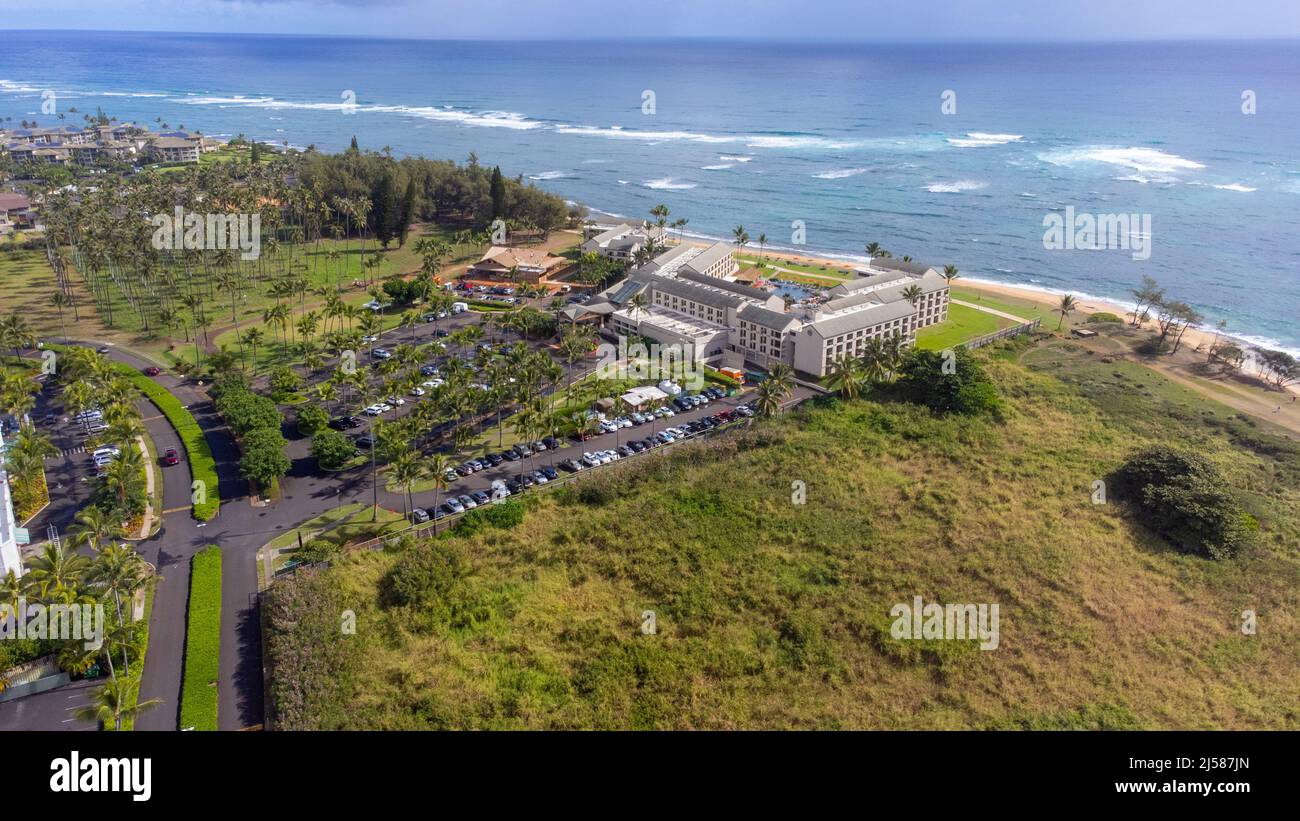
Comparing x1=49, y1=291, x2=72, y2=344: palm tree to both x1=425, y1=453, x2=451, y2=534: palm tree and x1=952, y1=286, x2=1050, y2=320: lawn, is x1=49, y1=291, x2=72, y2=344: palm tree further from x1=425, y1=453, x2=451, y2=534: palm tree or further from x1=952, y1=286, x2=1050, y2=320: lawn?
x1=952, y1=286, x2=1050, y2=320: lawn

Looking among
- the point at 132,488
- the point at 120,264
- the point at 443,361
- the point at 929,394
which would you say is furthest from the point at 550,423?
the point at 120,264

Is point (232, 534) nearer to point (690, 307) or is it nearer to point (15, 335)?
point (15, 335)

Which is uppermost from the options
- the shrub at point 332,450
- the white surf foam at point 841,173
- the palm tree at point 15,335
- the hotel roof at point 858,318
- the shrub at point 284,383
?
the white surf foam at point 841,173

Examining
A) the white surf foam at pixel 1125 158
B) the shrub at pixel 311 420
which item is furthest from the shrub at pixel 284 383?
the white surf foam at pixel 1125 158

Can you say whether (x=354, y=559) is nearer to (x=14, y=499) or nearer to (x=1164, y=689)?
(x=14, y=499)

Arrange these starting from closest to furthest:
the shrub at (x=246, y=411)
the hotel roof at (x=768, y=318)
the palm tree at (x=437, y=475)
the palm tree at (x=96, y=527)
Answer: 1. the palm tree at (x=96, y=527)
2. the palm tree at (x=437, y=475)
3. the shrub at (x=246, y=411)
4. the hotel roof at (x=768, y=318)

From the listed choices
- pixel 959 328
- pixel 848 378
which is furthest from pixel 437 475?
pixel 959 328

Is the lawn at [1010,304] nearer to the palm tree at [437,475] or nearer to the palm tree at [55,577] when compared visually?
the palm tree at [437,475]
